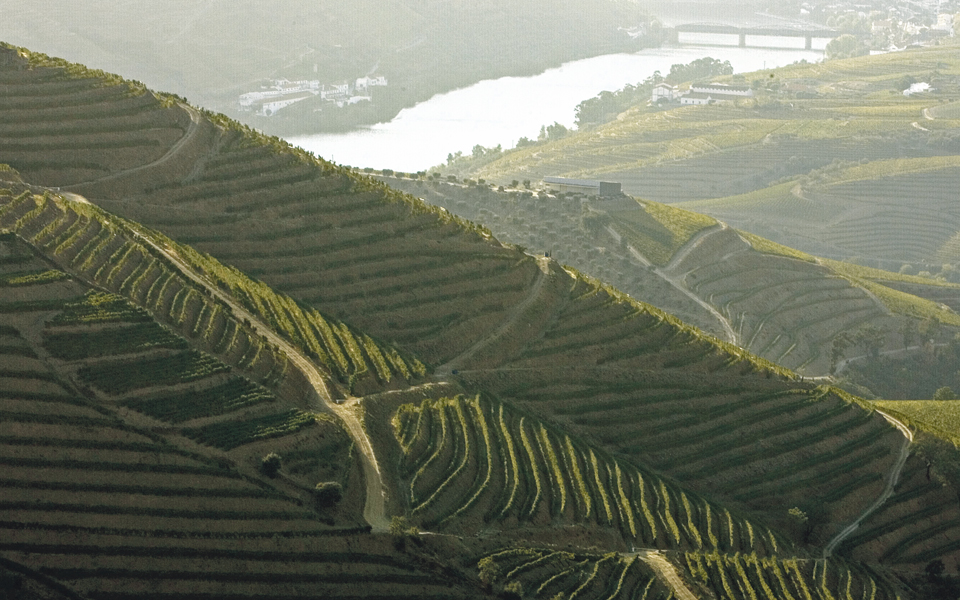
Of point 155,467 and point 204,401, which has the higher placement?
point 204,401

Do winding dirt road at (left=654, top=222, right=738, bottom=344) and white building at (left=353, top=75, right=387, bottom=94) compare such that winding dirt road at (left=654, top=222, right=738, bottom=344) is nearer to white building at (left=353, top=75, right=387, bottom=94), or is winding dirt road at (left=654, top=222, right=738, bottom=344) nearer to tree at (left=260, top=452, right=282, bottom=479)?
tree at (left=260, top=452, right=282, bottom=479)

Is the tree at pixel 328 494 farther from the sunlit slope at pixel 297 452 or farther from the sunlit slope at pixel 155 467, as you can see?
the sunlit slope at pixel 297 452

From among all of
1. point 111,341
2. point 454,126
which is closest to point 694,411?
point 111,341

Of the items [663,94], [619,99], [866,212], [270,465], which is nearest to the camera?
[270,465]

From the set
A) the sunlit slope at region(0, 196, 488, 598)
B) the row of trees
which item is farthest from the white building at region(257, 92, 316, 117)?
the sunlit slope at region(0, 196, 488, 598)

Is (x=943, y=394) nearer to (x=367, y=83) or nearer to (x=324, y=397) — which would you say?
(x=324, y=397)

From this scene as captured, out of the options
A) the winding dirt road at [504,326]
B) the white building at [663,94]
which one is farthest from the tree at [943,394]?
the white building at [663,94]

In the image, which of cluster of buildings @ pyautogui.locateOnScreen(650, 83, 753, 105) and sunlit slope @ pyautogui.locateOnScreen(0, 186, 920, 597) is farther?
cluster of buildings @ pyautogui.locateOnScreen(650, 83, 753, 105)
